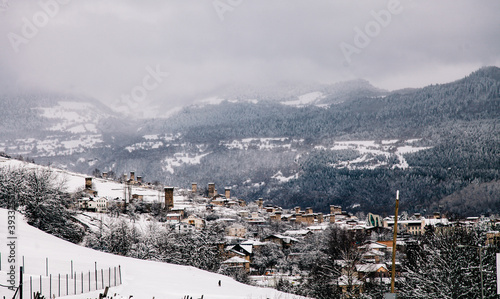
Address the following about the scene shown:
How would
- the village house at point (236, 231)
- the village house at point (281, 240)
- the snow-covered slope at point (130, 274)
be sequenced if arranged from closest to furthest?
the snow-covered slope at point (130, 274) → the village house at point (281, 240) → the village house at point (236, 231)

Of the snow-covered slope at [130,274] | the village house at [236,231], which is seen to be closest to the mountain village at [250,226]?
the village house at [236,231]

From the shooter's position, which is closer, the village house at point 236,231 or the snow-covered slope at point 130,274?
the snow-covered slope at point 130,274

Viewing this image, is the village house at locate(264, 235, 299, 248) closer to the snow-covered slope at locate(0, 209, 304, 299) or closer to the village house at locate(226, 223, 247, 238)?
the village house at locate(226, 223, 247, 238)

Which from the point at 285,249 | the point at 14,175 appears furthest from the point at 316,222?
the point at 14,175

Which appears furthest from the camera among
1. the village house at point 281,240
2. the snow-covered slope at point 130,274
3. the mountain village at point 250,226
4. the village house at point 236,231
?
the village house at point 236,231

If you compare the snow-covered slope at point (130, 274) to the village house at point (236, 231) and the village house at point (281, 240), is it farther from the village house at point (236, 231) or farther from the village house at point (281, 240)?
the village house at point (236, 231)

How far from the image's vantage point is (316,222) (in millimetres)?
150500

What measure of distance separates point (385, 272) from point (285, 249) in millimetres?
34833

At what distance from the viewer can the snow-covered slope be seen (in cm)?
2559

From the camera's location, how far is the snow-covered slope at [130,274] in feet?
84.0

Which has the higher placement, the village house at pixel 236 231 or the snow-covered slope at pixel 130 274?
the snow-covered slope at pixel 130 274

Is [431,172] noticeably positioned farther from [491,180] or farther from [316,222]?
[316,222]

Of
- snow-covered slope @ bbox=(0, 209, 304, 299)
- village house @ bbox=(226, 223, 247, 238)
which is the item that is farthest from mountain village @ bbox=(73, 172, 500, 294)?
snow-covered slope @ bbox=(0, 209, 304, 299)

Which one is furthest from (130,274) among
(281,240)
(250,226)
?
(250,226)
